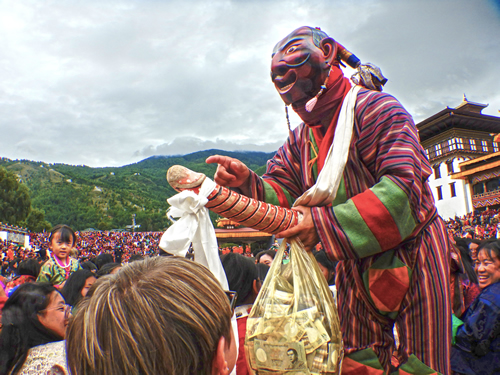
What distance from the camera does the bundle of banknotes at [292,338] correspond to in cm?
119

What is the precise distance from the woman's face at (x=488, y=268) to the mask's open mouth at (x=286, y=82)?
3.04m

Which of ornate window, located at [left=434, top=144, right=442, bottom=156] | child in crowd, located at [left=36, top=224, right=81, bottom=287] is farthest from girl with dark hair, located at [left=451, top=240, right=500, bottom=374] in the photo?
ornate window, located at [left=434, top=144, right=442, bottom=156]

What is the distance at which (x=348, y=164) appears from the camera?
1.57 meters

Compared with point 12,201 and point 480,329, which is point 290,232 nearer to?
point 480,329

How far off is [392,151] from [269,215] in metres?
0.53

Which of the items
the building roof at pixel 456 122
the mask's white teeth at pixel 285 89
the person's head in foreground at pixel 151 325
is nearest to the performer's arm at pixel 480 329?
the mask's white teeth at pixel 285 89

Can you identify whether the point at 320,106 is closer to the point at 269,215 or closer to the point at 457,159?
the point at 269,215

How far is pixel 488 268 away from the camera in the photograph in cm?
354

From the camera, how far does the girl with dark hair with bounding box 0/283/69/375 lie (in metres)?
2.28

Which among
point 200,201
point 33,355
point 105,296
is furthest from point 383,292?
point 33,355

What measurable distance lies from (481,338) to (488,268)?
0.80m

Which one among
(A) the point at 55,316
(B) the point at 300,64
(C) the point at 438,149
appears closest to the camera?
(B) the point at 300,64

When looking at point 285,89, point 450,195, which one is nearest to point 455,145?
point 450,195

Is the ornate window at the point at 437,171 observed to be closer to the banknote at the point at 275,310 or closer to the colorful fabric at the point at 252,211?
the colorful fabric at the point at 252,211
